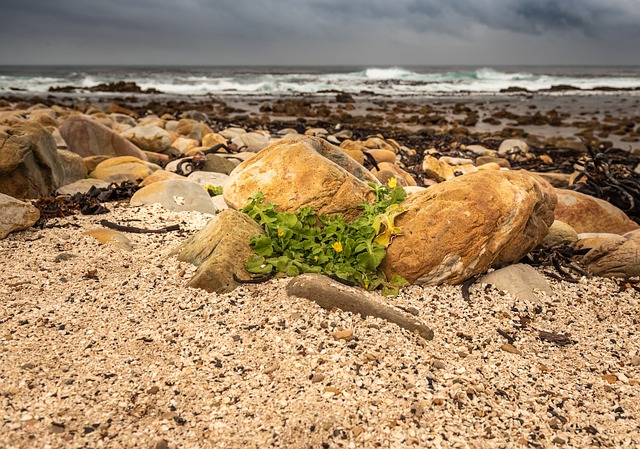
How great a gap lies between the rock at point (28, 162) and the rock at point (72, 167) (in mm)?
432

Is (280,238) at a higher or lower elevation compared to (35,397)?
higher

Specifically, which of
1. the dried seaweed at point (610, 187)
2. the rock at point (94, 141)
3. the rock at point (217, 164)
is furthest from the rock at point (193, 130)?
the dried seaweed at point (610, 187)

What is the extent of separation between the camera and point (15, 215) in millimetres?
3961

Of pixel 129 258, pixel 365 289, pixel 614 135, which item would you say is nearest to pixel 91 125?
pixel 129 258

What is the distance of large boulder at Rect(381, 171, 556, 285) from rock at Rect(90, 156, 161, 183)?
4.12 metres

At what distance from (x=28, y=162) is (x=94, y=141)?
310cm

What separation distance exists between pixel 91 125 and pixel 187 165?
247 cm

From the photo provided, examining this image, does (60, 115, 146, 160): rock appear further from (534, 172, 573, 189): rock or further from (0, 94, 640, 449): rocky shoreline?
(534, 172, 573, 189): rock

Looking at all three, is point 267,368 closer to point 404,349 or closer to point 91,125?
point 404,349

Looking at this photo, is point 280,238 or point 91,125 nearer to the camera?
point 280,238

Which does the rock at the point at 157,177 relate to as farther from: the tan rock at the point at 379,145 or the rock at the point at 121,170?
the tan rock at the point at 379,145

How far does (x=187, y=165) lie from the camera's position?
7.11 meters

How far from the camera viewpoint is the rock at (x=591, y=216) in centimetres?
525

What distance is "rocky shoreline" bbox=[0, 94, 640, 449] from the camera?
2.14 meters
